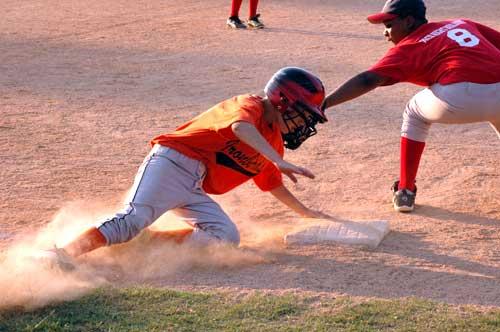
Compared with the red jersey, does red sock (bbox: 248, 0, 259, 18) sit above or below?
below

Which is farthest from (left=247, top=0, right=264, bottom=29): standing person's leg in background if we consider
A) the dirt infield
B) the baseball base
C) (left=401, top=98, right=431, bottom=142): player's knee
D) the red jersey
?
the baseball base

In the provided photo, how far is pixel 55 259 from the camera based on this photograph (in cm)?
445

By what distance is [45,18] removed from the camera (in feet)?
39.3

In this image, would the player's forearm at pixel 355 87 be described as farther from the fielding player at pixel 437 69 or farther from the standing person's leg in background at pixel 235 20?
the standing person's leg in background at pixel 235 20

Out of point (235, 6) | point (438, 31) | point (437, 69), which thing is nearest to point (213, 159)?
point (437, 69)

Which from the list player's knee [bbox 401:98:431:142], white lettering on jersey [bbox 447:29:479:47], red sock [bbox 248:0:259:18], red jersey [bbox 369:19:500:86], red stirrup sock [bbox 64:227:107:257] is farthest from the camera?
red sock [bbox 248:0:259:18]

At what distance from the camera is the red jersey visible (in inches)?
212

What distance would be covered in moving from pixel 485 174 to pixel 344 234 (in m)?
1.63

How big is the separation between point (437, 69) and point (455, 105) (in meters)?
0.23

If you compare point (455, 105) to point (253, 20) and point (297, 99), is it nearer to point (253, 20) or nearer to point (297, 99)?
point (297, 99)

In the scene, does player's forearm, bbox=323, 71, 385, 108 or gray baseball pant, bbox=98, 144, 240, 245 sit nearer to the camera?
gray baseball pant, bbox=98, 144, 240, 245

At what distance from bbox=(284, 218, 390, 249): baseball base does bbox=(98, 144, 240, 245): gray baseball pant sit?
39cm

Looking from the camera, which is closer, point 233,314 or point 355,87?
point 233,314

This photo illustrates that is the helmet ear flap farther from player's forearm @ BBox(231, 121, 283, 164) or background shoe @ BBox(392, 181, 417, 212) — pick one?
background shoe @ BBox(392, 181, 417, 212)
